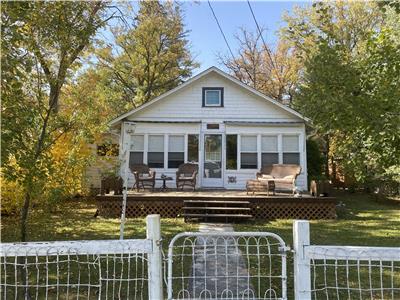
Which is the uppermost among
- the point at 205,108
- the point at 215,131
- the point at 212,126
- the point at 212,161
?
the point at 205,108

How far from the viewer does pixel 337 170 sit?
24.8 meters

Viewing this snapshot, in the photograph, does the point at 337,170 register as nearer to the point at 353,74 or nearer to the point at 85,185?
the point at 85,185

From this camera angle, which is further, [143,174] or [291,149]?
[291,149]

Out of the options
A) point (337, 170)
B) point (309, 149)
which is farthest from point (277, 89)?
point (309, 149)

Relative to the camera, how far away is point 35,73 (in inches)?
234

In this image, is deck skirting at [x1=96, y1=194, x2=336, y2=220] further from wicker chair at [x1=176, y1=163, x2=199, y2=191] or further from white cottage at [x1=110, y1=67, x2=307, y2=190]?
white cottage at [x1=110, y1=67, x2=307, y2=190]

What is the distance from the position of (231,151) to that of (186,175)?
7.08 feet

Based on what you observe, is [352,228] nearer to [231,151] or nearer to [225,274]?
[225,274]

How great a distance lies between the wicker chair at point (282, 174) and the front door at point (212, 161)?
1798 mm

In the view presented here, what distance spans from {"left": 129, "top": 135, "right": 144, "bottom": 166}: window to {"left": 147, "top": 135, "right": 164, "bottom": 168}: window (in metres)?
0.33

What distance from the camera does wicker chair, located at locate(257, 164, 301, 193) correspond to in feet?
44.2

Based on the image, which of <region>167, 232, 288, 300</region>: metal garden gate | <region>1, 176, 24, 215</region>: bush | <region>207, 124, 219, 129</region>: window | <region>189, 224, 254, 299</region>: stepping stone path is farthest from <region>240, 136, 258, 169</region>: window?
<region>1, 176, 24, 215</region>: bush

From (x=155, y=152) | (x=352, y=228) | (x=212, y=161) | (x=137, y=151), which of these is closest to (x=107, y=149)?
(x=137, y=151)

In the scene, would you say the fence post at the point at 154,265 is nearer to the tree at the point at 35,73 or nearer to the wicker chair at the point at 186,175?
the tree at the point at 35,73
